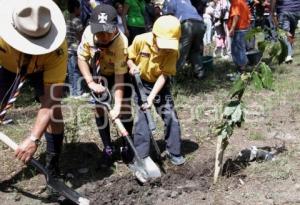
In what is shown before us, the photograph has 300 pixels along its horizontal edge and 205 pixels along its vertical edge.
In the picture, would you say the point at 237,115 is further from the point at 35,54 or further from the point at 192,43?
the point at 192,43

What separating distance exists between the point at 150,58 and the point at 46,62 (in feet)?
3.61

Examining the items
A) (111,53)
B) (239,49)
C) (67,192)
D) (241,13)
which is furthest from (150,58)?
(241,13)

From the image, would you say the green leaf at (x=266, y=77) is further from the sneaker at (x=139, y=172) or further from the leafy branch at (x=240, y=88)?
the sneaker at (x=139, y=172)

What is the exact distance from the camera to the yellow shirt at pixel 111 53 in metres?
4.34

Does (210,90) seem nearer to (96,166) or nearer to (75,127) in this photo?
(75,127)

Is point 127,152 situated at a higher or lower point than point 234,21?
lower

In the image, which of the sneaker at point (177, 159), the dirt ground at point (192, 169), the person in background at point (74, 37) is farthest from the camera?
the person in background at point (74, 37)

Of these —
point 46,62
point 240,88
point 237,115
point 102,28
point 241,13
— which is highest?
point 102,28

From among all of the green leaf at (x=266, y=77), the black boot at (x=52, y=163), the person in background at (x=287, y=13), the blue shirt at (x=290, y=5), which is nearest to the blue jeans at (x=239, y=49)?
the person in background at (x=287, y=13)

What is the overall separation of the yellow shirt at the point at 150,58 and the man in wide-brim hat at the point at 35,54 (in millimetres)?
883

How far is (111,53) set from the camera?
436 cm

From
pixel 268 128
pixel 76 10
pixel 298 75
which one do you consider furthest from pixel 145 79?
pixel 298 75

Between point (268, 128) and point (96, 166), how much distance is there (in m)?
2.11

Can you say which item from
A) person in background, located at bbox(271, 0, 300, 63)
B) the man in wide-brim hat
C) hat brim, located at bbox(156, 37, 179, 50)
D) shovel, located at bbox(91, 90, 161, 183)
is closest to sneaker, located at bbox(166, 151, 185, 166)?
shovel, located at bbox(91, 90, 161, 183)
